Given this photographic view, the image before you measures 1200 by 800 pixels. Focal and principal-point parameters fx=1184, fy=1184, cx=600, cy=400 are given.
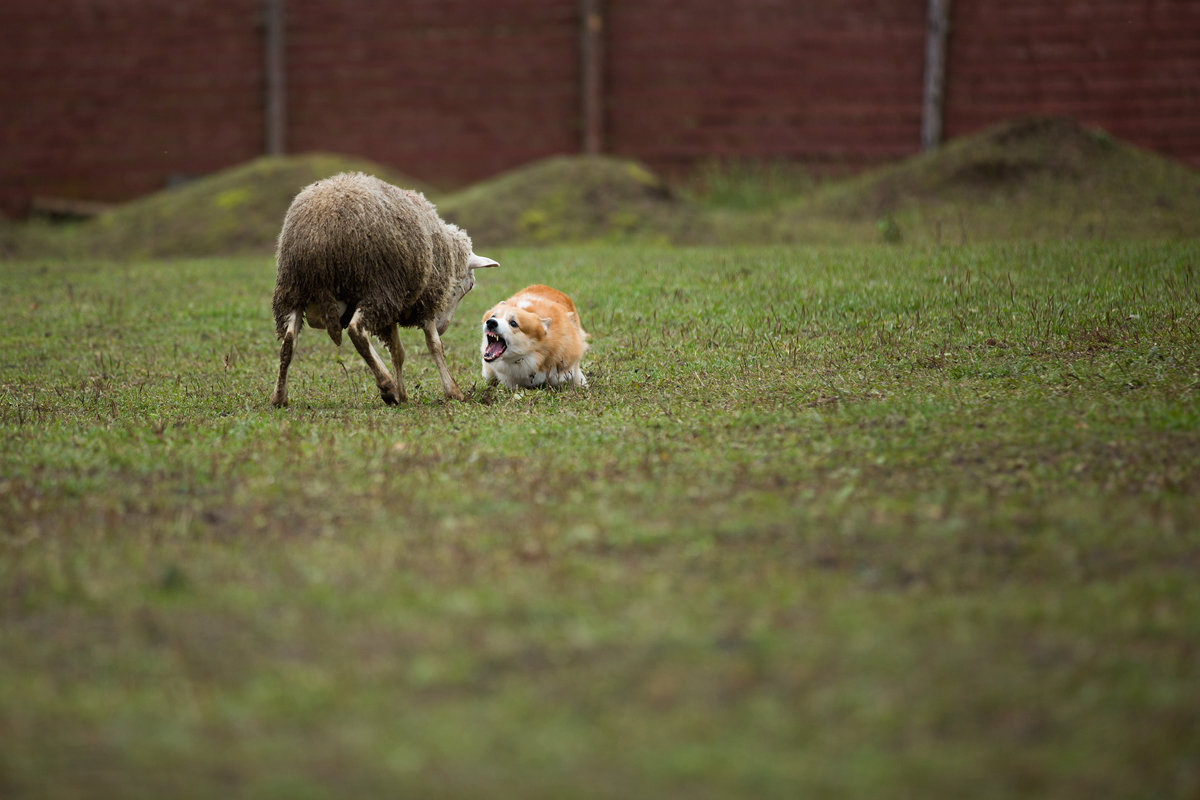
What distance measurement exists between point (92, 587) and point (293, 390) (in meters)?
4.69

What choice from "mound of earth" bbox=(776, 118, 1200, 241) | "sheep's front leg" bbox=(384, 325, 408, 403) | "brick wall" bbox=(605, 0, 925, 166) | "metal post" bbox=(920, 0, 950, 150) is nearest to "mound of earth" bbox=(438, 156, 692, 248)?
"mound of earth" bbox=(776, 118, 1200, 241)

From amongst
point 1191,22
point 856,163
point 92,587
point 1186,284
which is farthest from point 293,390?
point 1191,22

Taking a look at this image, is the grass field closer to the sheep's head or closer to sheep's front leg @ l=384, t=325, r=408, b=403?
sheep's front leg @ l=384, t=325, r=408, b=403

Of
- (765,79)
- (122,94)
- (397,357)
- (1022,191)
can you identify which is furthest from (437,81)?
(397,357)

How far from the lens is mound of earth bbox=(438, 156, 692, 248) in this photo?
55.6 feet

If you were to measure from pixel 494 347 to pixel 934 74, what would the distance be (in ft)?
46.2

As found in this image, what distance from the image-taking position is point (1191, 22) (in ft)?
62.6

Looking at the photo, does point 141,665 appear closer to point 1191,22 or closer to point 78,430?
point 78,430

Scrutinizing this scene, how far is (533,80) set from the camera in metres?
20.8

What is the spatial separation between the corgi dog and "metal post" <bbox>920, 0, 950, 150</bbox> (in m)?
13.1

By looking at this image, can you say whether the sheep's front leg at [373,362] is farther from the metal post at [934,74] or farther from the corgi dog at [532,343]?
the metal post at [934,74]

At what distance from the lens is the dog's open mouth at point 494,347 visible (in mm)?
8164

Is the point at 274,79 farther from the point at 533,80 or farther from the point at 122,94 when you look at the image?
the point at 533,80

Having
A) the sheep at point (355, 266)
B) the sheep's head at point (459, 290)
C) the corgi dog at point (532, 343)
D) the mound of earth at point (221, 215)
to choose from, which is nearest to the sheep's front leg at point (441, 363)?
the sheep at point (355, 266)
